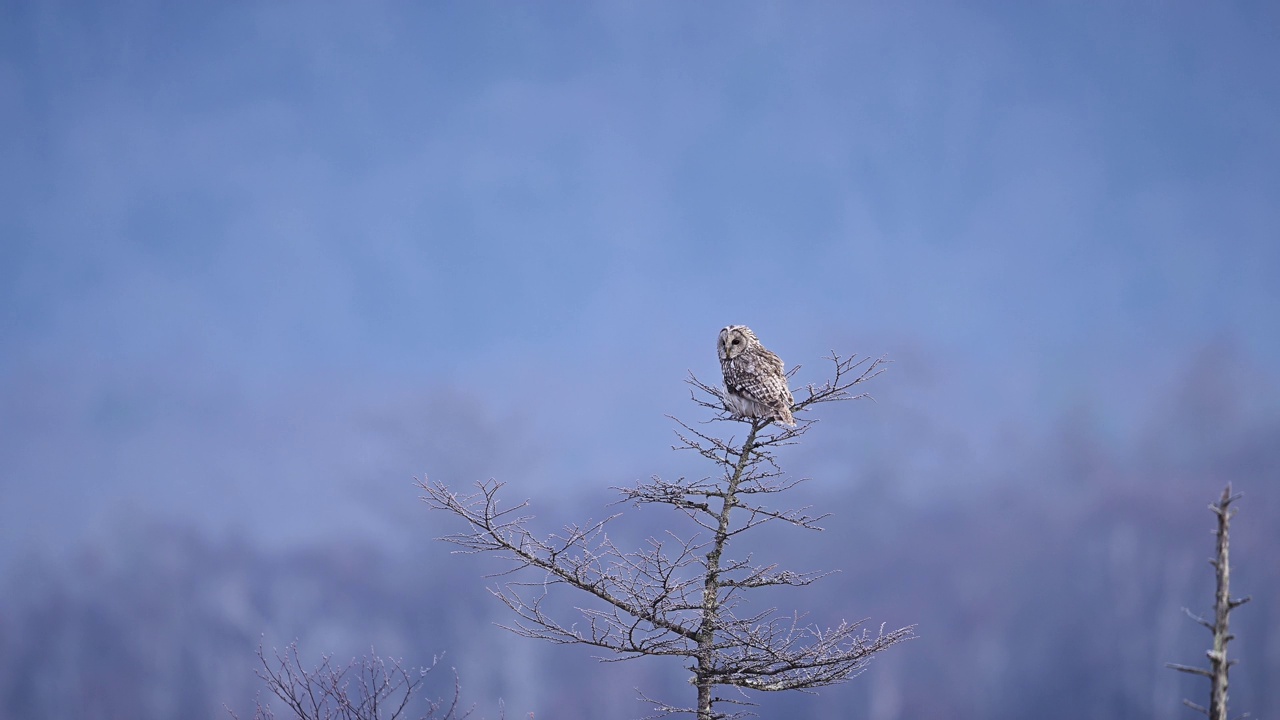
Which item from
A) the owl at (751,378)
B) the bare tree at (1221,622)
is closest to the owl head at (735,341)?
the owl at (751,378)

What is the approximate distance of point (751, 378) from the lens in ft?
41.5

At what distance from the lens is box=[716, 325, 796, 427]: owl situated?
39.8ft

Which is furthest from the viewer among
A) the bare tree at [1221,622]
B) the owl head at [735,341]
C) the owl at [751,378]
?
the owl head at [735,341]

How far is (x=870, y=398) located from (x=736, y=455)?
1646 mm

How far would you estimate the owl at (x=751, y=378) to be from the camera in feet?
39.8

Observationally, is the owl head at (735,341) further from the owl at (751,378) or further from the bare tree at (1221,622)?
the bare tree at (1221,622)

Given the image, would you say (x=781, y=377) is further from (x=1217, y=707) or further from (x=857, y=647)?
(x=1217, y=707)

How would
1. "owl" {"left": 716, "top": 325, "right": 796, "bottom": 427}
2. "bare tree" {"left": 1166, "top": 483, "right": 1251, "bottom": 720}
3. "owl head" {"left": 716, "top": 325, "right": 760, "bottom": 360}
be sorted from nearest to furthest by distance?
"bare tree" {"left": 1166, "top": 483, "right": 1251, "bottom": 720}, "owl" {"left": 716, "top": 325, "right": 796, "bottom": 427}, "owl head" {"left": 716, "top": 325, "right": 760, "bottom": 360}

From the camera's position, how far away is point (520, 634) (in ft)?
34.5

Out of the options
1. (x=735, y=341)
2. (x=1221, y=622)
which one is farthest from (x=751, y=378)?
(x=1221, y=622)

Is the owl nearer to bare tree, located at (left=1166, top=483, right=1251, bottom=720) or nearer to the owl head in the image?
the owl head

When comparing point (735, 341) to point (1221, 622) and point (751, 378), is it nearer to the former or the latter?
point (751, 378)

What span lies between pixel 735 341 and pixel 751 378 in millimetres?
1128

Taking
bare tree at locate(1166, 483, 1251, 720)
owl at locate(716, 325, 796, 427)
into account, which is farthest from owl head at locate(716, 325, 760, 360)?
bare tree at locate(1166, 483, 1251, 720)
